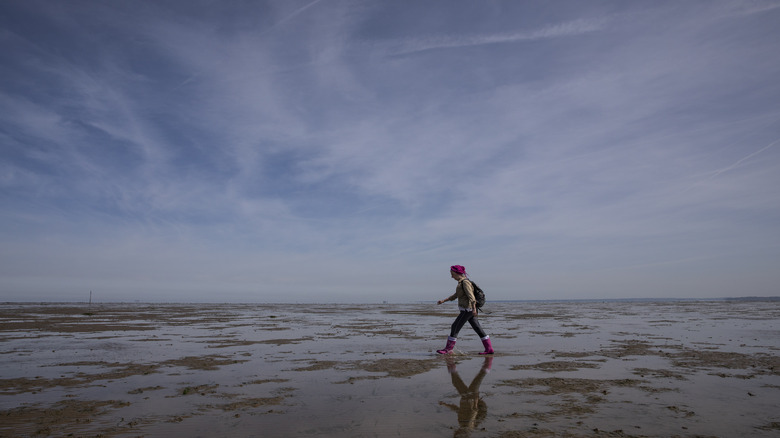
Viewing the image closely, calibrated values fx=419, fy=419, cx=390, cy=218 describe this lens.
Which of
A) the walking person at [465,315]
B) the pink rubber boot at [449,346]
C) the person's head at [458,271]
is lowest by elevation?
the pink rubber boot at [449,346]

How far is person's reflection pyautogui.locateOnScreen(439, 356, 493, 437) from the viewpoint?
536cm

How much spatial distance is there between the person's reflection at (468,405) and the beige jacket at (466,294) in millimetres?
2685

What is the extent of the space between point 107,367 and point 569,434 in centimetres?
1017

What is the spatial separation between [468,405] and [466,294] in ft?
18.1

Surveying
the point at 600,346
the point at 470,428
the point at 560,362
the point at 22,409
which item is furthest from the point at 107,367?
the point at 600,346

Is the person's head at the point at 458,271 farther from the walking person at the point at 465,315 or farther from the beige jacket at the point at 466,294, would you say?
the beige jacket at the point at 466,294

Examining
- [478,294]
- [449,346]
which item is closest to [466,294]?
[478,294]

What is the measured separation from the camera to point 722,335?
16.0m

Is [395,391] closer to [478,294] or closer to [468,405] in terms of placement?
[468,405]

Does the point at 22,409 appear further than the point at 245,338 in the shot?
No

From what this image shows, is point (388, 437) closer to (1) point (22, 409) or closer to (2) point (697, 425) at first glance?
(2) point (697, 425)

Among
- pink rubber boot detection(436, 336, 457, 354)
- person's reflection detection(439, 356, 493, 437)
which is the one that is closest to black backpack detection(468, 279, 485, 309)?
pink rubber boot detection(436, 336, 457, 354)

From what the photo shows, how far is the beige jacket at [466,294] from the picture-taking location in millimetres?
11641

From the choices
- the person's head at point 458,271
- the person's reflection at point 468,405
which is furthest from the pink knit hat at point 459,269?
the person's reflection at point 468,405
